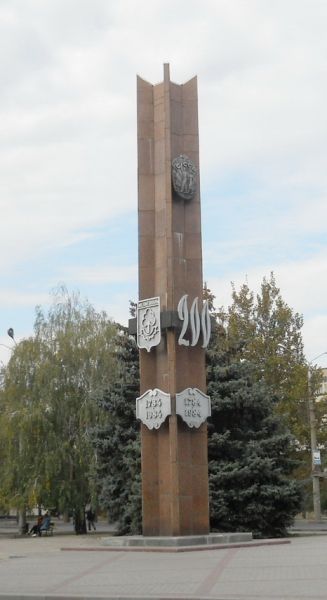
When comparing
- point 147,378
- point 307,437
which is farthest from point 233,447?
point 307,437

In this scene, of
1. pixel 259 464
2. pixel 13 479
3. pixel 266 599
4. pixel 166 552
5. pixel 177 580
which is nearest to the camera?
pixel 266 599

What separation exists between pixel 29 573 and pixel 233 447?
12984 millimetres

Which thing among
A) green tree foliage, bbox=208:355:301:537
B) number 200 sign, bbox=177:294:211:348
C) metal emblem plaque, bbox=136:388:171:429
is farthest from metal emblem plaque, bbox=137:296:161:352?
green tree foliage, bbox=208:355:301:537

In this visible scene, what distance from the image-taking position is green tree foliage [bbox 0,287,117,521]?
120 ft

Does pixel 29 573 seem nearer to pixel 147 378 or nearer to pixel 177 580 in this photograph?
pixel 177 580

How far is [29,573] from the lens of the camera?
17016 millimetres

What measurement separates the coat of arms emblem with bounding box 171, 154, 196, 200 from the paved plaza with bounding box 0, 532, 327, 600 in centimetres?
935

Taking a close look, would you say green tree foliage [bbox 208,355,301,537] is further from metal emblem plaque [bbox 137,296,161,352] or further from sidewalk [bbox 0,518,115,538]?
metal emblem plaque [bbox 137,296,161,352]

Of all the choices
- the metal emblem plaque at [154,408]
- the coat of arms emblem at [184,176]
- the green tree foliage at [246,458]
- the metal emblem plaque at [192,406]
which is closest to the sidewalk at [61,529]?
the green tree foliage at [246,458]

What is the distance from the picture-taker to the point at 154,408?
75.7ft

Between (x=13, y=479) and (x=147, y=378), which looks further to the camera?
(x=13, y=479)

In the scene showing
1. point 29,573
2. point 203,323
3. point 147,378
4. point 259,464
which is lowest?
point 29,573

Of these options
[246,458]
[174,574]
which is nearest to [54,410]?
[246,458]

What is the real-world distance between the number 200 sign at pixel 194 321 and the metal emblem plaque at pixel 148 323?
60 cm
